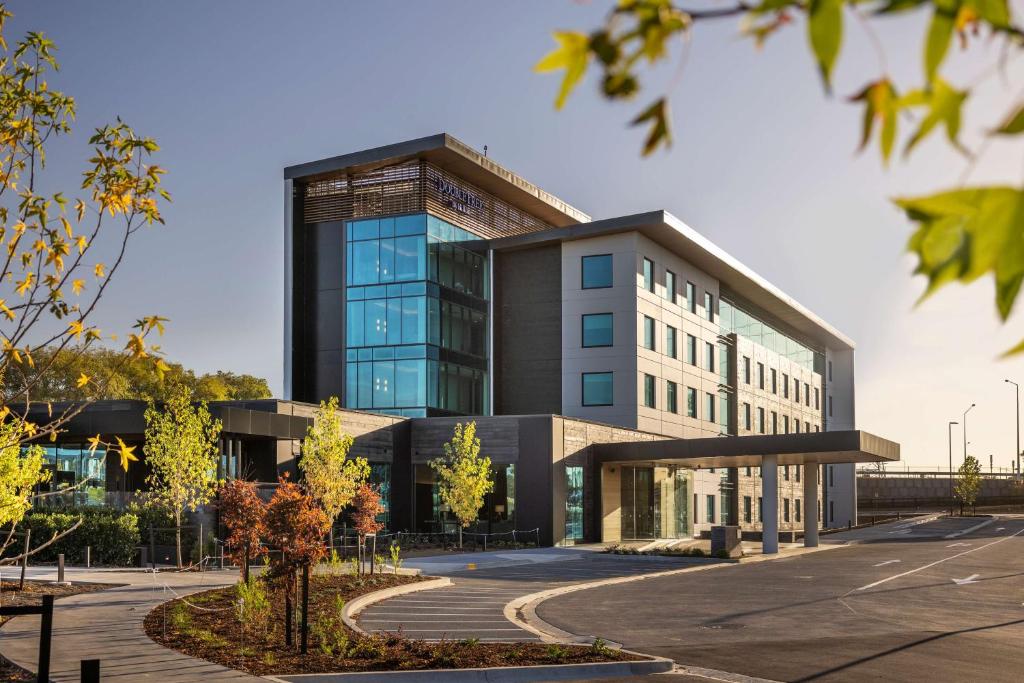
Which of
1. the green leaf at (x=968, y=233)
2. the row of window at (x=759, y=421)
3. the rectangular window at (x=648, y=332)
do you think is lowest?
the green leaf at (x=968, y=233)

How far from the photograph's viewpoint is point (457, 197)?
57.8 meters

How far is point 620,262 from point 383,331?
12649 mm

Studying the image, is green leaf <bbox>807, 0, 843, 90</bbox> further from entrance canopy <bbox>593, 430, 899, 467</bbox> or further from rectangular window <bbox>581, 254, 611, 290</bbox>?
rectangular window <bbox>581, 254, 611, 290</bbox>

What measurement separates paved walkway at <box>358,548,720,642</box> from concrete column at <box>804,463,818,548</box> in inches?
550

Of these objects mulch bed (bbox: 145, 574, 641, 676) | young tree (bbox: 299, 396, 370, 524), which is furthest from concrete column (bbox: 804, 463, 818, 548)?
mulch bed (bbox: 145, 574, 641, 676)

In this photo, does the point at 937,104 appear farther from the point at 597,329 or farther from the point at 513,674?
the point at 597,329

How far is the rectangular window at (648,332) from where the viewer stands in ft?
186

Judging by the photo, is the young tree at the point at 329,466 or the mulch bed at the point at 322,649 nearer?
the mulch bed at the point at 322,649

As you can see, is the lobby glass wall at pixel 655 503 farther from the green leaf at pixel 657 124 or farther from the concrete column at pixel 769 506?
the green leaf at pixel 657 124

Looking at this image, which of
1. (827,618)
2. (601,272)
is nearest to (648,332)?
(601,272)

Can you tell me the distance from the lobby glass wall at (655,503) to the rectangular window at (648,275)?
947 centimetres

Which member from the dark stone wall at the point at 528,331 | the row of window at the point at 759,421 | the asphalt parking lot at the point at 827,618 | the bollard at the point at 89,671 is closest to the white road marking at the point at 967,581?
the asphalt parking lot at the point at 827,618

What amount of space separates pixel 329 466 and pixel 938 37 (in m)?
34.8

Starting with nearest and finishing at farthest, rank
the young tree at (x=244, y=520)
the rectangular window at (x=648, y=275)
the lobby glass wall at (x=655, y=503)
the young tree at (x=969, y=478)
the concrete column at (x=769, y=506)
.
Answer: the young tree at (x=244, y=520) → the concrete column at (x=769, y=506) → the lobby glass wall at (x=655, y=503) → the rectangular window at (x=648, y=275) → the young tree at (x=969, y=478)
